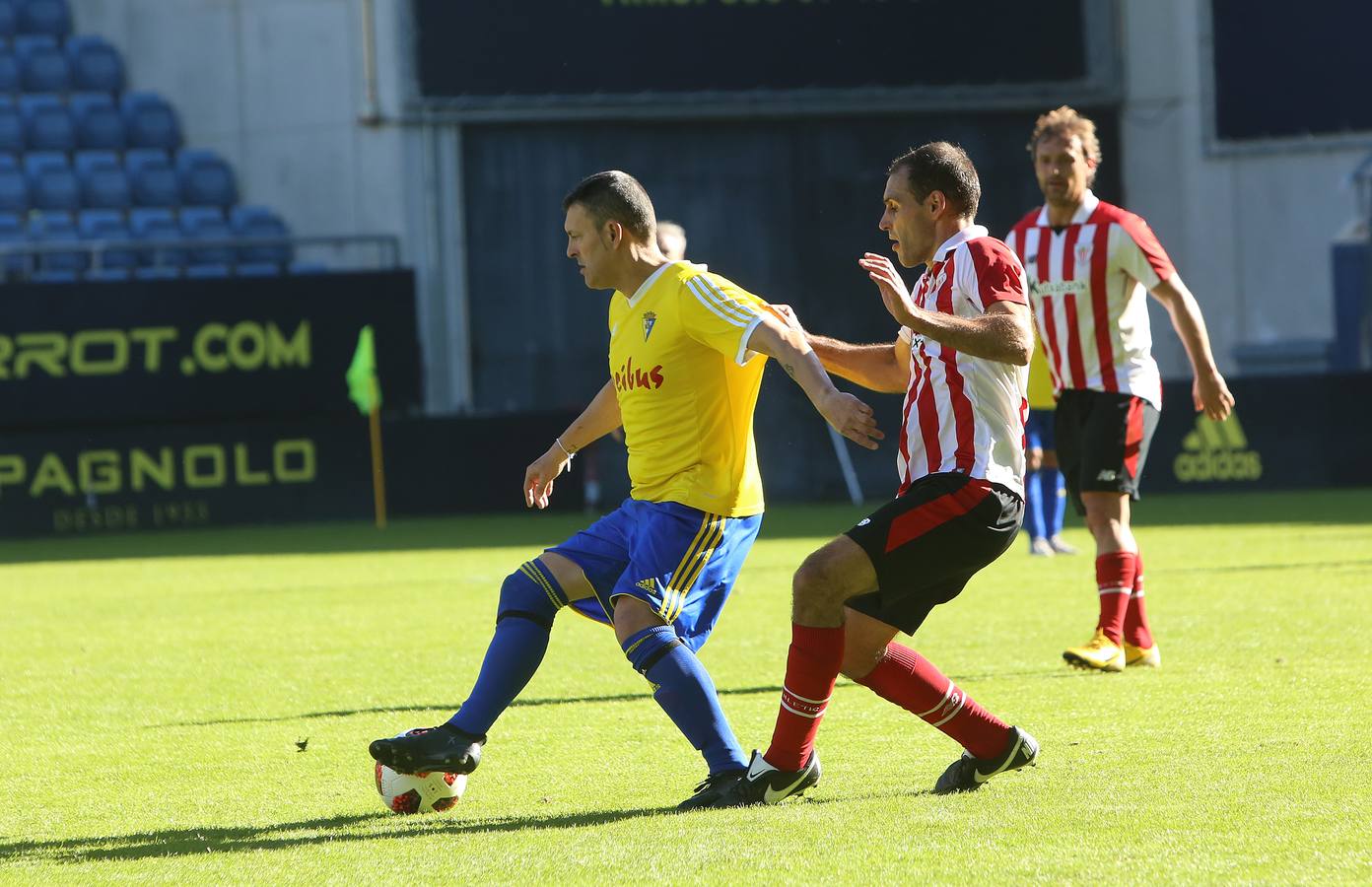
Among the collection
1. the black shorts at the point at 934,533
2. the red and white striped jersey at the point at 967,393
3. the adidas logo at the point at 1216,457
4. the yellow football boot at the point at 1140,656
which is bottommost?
the adidas logo at the point at 1216,457

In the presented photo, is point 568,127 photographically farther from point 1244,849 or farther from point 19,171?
point 1244,849

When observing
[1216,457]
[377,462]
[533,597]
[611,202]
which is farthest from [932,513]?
[1216,457]

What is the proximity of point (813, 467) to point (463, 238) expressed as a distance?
15.3ft

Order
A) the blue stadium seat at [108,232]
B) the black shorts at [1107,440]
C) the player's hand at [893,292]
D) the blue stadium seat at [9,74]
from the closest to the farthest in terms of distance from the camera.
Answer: the player's hand at [893,292], the black shorts at [1107,440], the blue stadium seat at [108,232], the blue stadium seat at [9,74]

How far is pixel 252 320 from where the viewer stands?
18.3m

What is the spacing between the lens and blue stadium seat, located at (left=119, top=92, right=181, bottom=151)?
22.0 metres

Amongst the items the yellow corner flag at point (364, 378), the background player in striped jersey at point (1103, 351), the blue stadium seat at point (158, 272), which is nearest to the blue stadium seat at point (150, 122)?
the blue stadium seat at point (158, 272)

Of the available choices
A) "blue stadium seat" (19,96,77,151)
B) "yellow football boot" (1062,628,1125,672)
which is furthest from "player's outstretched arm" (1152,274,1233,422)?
"blue stadium seat" (19,96,77,151)

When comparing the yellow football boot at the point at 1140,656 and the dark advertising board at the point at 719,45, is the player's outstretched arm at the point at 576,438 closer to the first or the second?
the yellow football boot at the point at 1140,656

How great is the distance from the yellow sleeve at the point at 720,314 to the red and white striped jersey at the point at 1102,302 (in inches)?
107

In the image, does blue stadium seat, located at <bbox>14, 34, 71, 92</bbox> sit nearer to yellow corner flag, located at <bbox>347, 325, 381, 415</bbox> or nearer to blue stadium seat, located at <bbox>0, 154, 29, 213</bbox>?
blue stadium seat, located at <bbox>0, 154, 29, 213</bbox>

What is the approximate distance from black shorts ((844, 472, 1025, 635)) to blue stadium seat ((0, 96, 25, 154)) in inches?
777

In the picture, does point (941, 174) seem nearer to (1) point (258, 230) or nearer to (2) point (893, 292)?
(2) point (893, 292)

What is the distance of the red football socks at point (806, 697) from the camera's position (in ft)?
15.2
